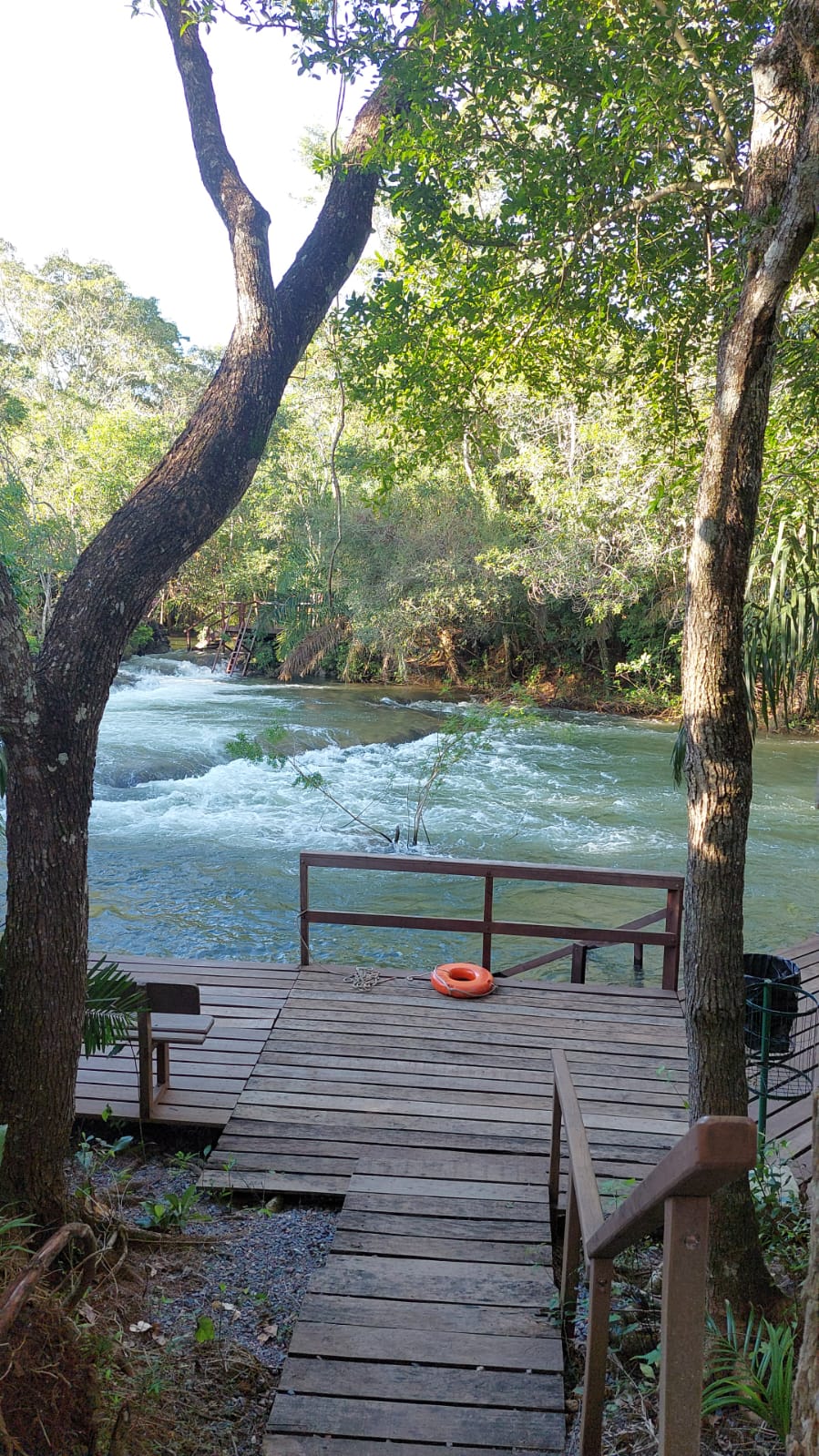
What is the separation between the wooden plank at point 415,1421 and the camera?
251cm

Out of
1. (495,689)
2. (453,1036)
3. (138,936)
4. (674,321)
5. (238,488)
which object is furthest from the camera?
(495,689)

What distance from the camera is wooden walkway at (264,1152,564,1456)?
8.30ft

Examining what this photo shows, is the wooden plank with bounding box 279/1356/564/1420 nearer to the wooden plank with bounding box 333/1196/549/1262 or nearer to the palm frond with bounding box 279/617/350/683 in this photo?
the wooden plank with bounding box 333/1196/549/1262

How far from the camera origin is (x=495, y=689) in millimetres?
22500

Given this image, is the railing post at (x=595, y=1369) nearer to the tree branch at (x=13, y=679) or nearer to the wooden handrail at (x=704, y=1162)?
the wooden handrail at (x=704, y=1162)

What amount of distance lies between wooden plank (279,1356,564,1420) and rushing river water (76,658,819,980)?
553cm

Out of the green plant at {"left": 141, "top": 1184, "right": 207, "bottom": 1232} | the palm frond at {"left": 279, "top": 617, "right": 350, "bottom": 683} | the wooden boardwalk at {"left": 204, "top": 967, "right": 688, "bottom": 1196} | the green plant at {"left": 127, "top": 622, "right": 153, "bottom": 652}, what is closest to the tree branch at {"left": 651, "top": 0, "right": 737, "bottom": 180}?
the wooden boardwalk at {"left": 204, "top": 967, "right": 688, "bottom": 1196}

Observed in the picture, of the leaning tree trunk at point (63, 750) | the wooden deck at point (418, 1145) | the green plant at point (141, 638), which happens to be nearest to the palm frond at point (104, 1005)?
the leaning tree trunk at point (63, 750)

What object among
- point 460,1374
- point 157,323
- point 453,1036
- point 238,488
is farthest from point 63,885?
point 157,323

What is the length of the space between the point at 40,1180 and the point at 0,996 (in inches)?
23.7

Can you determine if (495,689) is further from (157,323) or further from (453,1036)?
(157,323)

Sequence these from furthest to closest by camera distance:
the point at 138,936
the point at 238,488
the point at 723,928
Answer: the point at 138,936, the point at 238,488, the point at 723,928

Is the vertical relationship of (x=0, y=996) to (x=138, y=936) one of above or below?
above

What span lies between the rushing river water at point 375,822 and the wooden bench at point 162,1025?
3.53m
